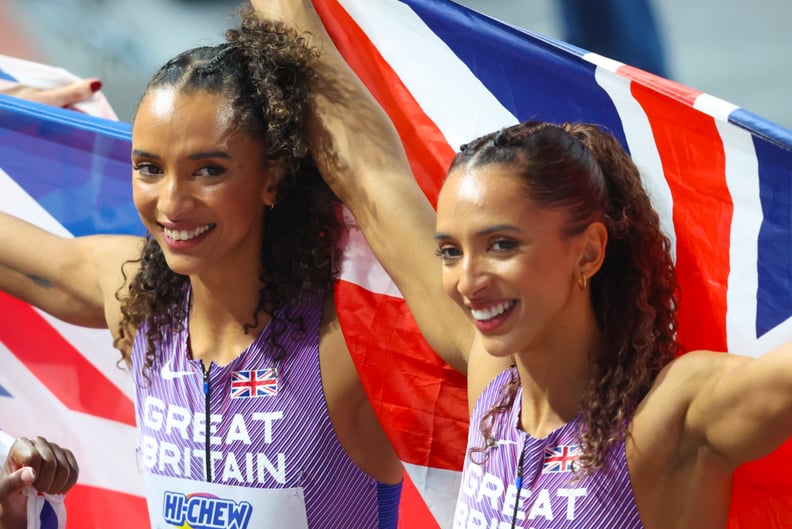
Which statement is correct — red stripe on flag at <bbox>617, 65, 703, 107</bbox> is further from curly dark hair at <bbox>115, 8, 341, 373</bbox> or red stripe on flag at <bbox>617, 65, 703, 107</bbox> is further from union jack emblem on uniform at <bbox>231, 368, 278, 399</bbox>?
union jack emblem on uniform at <bbox>231, 368, 278, 399</bbox>

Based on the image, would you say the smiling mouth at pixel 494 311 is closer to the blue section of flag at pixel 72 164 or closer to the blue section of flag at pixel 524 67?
the blue section of flag at pixel 524 67

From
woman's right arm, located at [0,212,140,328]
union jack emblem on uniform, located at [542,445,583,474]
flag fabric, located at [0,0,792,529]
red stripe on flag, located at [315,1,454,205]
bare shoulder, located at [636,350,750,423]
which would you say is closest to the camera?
bare shoulder, located at [636,350,750,423]

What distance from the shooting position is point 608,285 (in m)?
2.43

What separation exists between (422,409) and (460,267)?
71 centimetres

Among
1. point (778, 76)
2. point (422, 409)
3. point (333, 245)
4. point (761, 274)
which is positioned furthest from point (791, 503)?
point (778, 76)

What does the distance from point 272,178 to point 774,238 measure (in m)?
1.12

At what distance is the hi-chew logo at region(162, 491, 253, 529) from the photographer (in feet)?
9.34

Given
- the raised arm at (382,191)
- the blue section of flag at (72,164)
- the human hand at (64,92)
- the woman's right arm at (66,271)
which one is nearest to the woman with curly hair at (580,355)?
the raised arm at (382,191)

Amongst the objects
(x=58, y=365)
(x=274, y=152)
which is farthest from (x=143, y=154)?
(x=58, y=365)

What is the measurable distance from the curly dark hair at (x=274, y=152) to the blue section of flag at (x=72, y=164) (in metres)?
0.58

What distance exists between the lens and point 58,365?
3.77 meters

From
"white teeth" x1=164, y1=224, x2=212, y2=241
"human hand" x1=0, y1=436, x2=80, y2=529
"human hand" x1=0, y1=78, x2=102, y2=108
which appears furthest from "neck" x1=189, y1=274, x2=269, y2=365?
"human hand" x1=0, y1=78, x2=102, y2=108

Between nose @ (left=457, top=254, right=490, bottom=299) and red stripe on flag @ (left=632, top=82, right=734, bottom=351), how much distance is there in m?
0.54

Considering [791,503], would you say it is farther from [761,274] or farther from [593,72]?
[593,72]
